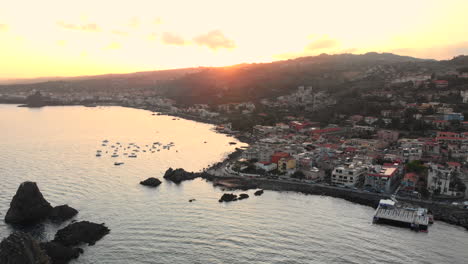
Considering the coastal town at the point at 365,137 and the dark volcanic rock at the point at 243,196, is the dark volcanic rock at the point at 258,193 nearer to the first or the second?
the dark volcanic rock at the point at 243,196

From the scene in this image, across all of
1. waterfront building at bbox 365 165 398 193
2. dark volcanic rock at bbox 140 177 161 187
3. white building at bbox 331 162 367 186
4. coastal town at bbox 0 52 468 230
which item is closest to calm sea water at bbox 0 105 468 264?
dark volcanic rock at bbox 140 177 161 187

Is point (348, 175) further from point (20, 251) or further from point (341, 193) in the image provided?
point (20, 251)

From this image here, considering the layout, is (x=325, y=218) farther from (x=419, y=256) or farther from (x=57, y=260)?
(x=57, y=260)

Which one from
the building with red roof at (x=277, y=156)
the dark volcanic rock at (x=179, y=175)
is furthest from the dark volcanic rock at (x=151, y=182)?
the building with red roof at (x=277, y=156)

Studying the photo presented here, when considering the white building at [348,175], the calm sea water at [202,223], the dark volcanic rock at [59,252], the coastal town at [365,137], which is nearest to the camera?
the dark volcanic rock at [59,252]

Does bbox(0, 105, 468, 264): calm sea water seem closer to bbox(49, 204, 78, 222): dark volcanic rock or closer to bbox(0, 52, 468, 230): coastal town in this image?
bbox(49, 204, 78, 222): dark volcanic rock

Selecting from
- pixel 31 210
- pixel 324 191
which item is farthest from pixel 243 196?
pixel 31 210
